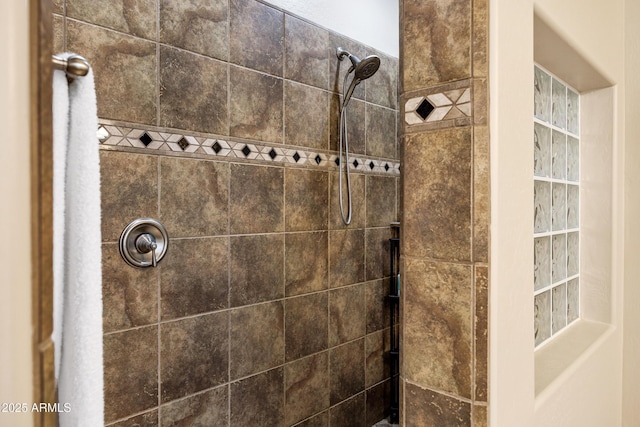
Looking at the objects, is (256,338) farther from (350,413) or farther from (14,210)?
(14,210)

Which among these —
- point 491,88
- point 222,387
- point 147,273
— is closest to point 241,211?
point 147,273

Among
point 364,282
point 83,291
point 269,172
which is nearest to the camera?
point 83,291

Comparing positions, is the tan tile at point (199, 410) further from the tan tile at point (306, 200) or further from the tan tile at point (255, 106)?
the tan tile at point (255, 106)

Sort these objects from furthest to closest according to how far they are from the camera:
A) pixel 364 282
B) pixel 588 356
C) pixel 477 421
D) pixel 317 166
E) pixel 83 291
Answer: pixel 364 282
pixel 317 166
pixel 588 356
pixel 477 421
pixel 83 291

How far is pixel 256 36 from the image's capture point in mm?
1741

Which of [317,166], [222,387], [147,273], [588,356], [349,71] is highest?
[349,71]

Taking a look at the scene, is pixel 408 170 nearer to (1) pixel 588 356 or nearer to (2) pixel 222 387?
(1) pixel 588 356

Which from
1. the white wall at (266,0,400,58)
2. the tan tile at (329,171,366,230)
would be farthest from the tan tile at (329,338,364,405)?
the white wall at (266,0,400,58)

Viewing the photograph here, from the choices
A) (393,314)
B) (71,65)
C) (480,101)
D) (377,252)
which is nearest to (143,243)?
(71,65)

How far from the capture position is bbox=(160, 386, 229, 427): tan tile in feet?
4.87

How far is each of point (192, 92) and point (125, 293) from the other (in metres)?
0.78

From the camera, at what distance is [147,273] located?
1426 mm

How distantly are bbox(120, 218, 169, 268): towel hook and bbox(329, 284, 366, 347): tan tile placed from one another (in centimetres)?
98

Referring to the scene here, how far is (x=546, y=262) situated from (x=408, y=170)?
35.0 inches
